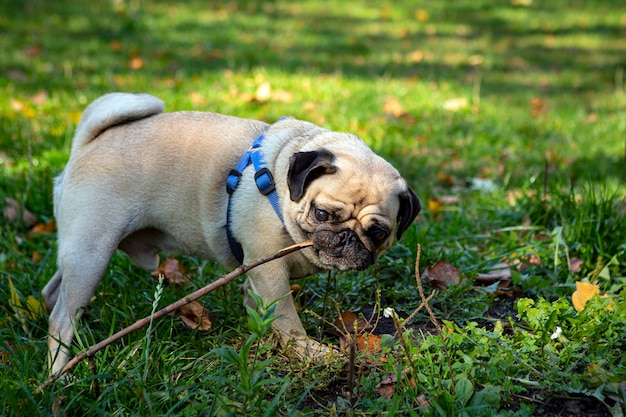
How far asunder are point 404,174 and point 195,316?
8.57ft

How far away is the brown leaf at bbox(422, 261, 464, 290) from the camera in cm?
369

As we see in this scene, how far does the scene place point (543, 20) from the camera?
13.9 metres

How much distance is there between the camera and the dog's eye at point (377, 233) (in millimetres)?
3072

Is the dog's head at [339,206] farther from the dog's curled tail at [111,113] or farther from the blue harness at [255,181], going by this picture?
the dog's curled tail at [111,113]

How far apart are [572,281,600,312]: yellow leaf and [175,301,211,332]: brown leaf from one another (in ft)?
5.55

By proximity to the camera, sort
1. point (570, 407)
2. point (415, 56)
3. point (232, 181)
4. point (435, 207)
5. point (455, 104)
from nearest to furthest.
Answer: point (570, 407) → point (232, 181) → point (435, 207) → point (455, 104) → point (415, 56)

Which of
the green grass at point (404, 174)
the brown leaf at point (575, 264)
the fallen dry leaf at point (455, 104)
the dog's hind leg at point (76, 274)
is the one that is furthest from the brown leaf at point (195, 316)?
the fallen dry leaf at point (455, 104)

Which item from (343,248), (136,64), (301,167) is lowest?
(136,64)

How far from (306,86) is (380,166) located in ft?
16.2

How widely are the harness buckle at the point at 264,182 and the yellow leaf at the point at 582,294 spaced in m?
1.48

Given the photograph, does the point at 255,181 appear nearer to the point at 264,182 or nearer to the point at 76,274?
the point at 264,182

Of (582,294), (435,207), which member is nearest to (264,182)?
(582,294)

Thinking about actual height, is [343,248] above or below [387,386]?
above

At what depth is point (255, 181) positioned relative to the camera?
129 inches
